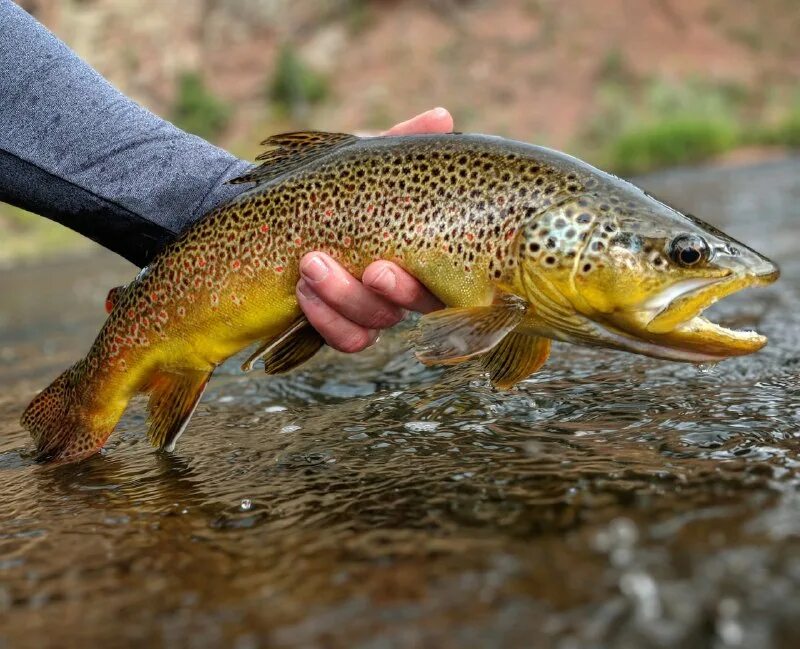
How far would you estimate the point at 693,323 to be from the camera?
2.24 m

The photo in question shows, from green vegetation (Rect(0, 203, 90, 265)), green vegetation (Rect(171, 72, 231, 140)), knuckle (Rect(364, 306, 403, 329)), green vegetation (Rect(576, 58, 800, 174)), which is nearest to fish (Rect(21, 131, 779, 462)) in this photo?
knuckle (Rect(364, 306, 403, 329))

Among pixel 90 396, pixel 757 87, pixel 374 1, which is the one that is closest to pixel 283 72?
pixel 374 1

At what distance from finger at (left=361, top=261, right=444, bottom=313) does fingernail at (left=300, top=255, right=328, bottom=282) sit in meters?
0.12

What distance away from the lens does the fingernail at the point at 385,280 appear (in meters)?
2.49

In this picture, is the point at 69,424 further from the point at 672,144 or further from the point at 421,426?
the point at 672,144

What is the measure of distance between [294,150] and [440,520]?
1.46m

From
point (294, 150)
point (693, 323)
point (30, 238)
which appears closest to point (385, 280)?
point (294, 150)

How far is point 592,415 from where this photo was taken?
2555mm

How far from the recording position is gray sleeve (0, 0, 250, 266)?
3.01 metres

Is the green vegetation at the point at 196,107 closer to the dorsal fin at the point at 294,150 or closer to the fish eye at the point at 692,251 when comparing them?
the dorsal fin at the point at 294,150

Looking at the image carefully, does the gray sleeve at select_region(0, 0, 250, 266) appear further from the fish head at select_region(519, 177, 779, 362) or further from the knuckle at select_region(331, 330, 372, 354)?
the fish head at select_region(519, 177, 779, 362)

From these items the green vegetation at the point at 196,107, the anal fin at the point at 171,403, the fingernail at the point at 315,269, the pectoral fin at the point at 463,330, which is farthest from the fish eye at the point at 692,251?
the green vegetation at the point at 196,107

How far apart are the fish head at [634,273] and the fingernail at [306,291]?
0.64m

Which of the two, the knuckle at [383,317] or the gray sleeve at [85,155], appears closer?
the knuckle at [383,317]
